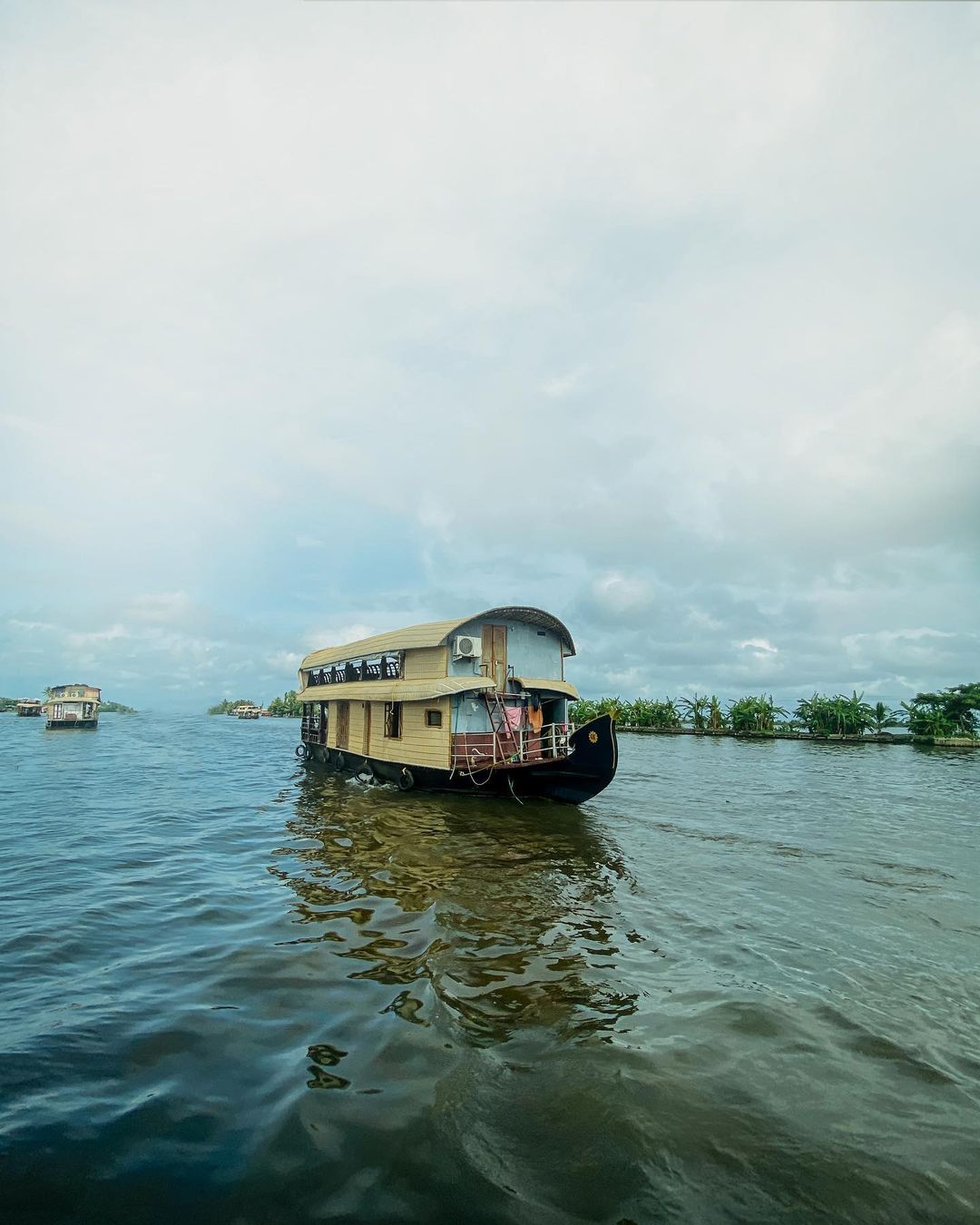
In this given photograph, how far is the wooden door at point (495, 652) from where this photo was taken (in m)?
20.8

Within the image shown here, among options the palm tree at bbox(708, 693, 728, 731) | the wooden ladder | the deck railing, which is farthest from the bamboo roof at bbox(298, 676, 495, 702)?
the palm tree at bbox(708, 693, 728, 731)

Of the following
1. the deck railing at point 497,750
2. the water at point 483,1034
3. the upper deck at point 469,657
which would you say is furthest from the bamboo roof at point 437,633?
the water at point 483,1034

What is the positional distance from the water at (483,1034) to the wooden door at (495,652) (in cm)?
777

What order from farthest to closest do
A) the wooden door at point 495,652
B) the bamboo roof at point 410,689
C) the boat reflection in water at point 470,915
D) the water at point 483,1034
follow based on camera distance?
1. the wooden door at point 495,652
2. the bamboo roof at point 410,689
3. the boat reflection in water at point 470,915
4. the water at point 483,1034

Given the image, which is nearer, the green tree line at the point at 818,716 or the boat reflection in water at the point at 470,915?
the boat reflection in water at the point at 470,915

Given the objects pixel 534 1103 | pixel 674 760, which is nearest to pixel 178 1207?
pixel 534 1103

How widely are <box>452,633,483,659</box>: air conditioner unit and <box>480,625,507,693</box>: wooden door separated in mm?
541

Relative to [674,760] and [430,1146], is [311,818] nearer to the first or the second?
[430,1146]

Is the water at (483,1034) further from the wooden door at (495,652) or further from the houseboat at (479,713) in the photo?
the wooden door at (495,652)

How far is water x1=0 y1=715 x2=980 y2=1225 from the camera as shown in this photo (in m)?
3.73

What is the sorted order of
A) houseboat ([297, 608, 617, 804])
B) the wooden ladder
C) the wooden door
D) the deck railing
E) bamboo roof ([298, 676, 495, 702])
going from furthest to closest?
the wooden door < the wooden ladder < the deck railing < bamboo roof ([298, 676, 495, 702]) < houseboat ([297, 608, 617, 804])

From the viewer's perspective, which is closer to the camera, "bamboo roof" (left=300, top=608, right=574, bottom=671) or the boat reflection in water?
the boat reflection in water

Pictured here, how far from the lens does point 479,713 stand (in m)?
20.0

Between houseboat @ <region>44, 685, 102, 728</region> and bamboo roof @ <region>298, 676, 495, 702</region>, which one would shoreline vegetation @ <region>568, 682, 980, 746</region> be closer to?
bamboo roof @ <region>298, 676, 495, 702</region>
